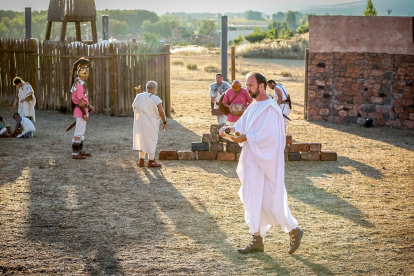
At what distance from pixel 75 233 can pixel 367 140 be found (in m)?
8.68

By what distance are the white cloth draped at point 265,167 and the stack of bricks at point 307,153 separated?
4.86 metres

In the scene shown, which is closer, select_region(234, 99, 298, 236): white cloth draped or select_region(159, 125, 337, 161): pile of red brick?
select_region(234, 99, 298, 236): white cloth draped

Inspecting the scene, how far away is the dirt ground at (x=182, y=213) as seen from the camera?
5434 millimetres

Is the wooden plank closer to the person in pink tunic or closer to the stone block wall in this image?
the stone block wall

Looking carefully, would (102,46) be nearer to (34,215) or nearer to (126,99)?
(126,99)

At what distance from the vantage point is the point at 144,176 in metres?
9.22

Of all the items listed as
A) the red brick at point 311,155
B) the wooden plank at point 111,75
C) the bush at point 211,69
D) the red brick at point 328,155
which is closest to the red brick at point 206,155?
the red brick at point 311,155

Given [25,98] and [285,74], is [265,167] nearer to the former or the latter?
[25,98]

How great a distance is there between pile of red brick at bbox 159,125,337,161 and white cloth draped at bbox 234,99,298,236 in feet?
15.5

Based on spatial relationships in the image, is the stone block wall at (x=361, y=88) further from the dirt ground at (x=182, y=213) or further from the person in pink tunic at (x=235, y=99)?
the person in pink tunic at (x=235, y=99)

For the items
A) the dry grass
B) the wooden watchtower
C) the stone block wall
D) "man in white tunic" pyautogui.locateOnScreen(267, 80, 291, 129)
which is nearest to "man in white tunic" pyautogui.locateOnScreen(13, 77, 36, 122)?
"man in white tunic" pyautogui.locateOnScreen(267, 80, 291, 129)

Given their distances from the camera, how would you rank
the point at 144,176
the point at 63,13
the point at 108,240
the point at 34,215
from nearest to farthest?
the point at 108,240 < the point at 34,215 < the point at 144,176 < the point at 63,13

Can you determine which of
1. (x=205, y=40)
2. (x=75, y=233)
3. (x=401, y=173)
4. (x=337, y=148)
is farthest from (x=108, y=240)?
(x=205, y=40)

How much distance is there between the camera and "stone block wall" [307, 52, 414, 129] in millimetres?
14016
